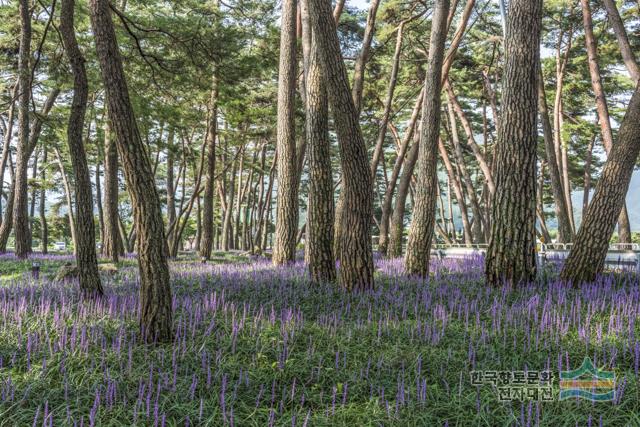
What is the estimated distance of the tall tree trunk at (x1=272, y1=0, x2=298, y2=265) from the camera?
10.7m

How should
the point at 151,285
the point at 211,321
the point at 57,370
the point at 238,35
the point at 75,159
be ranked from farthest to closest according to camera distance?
the point at 238,35, the point at 75,159, the point at 211,321, the point at 151,285, the point at 57,370

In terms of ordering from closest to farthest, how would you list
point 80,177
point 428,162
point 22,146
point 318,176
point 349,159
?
1. point 80,177
2. point 349,159
3. point 318,176
4. point 428,162
5. point 22,146

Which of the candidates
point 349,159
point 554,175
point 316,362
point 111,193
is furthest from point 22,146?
point 554,175

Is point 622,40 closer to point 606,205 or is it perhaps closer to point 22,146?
point 606,205

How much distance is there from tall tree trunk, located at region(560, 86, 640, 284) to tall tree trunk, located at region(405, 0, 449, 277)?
2.36 meters

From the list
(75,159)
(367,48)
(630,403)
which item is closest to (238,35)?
(367,48)

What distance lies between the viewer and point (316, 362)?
3.82 m

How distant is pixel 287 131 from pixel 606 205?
654 cm

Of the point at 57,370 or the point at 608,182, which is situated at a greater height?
the point at 608,182

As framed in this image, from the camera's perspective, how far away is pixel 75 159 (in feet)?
20.5

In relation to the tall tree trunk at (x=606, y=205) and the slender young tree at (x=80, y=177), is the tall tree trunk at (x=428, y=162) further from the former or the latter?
the slender young tree at (x=80, y=177)

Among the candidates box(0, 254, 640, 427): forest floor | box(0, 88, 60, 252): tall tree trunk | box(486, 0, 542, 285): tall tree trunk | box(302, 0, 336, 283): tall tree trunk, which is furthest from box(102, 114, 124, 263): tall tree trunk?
box(486, 0, 542, 285): tall tree trunk

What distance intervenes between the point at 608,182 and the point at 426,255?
3.09m

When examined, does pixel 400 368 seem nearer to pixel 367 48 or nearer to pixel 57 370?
pixel 57 370
